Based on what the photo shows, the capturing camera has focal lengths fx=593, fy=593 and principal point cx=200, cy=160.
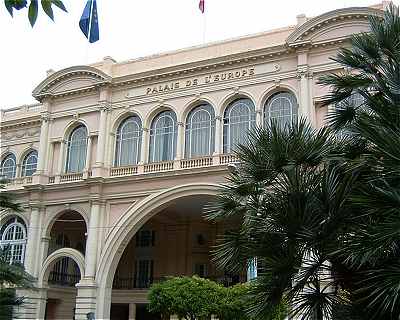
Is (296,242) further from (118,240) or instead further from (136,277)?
(136,277)

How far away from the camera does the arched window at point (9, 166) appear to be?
125 ft

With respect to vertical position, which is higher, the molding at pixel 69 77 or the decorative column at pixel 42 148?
the molding at pixel 69 77

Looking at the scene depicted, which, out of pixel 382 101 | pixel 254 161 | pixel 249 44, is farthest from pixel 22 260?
pixel 382 101

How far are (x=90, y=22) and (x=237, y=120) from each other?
9387 millimetres

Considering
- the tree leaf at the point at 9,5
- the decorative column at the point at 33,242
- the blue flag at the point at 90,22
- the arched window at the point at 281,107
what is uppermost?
the blue flag at the point at 90,22

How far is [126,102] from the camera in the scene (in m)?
32.9

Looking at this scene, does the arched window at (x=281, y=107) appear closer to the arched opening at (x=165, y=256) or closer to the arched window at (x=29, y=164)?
the arched opening at (x=165, y=256)

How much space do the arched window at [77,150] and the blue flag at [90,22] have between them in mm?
5714

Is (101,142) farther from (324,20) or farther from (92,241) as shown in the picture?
(324,20)

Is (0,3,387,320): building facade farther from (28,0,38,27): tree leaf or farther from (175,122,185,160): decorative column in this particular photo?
(28,0,38,27): tree leaf

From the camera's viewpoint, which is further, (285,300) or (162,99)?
(162,99)

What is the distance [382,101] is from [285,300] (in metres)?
4.43

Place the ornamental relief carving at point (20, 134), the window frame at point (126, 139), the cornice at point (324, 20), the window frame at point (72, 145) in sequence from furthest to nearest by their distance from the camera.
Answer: the ornamental relief carving at point (20, 134) < the window frame at point (72, 145) < the window frame at point (126, 139) < the cornice at point (324, 20)

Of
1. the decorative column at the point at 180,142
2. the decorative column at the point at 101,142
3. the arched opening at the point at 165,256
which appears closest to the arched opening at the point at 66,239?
the arched opening at the point at 165,256
